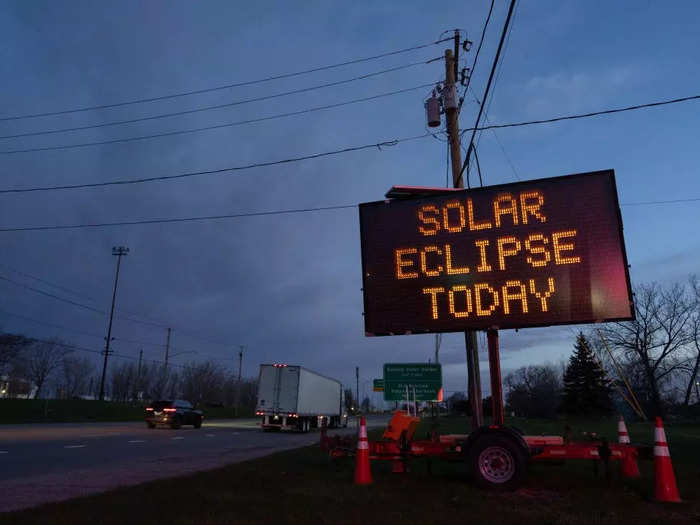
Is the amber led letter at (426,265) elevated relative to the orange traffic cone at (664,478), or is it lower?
elevated

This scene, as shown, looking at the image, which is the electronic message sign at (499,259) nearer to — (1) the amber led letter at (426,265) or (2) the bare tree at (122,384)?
(1) the amber led letter at (426,265)

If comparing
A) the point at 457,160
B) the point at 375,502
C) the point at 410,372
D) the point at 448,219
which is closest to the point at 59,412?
the point at 410,372

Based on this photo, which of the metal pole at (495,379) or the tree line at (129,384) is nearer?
the metal pole at (495,379)

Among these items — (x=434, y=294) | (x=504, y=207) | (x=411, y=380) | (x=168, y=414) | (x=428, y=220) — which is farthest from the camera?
(x=168, y=414)

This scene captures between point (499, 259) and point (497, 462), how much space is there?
10.2ft

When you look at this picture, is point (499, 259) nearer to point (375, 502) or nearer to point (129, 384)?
point (375, 502)

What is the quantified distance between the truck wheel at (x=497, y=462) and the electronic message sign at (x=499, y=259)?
1.79 meters

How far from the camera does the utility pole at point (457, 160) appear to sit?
408 inches

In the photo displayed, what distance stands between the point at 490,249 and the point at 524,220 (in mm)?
742

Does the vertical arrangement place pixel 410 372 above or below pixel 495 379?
above

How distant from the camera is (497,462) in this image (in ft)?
22.1

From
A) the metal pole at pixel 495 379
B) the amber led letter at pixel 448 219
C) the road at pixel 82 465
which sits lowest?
the road at pixel 82 465

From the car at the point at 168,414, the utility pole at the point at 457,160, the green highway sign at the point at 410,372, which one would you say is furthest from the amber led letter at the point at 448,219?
the car at the point at 168,414

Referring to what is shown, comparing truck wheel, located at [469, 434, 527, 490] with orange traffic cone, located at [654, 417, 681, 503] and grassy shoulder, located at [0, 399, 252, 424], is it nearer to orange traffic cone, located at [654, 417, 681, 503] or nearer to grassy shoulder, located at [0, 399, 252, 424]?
orange traffic cone, located at [654, 417, 681, 503]
